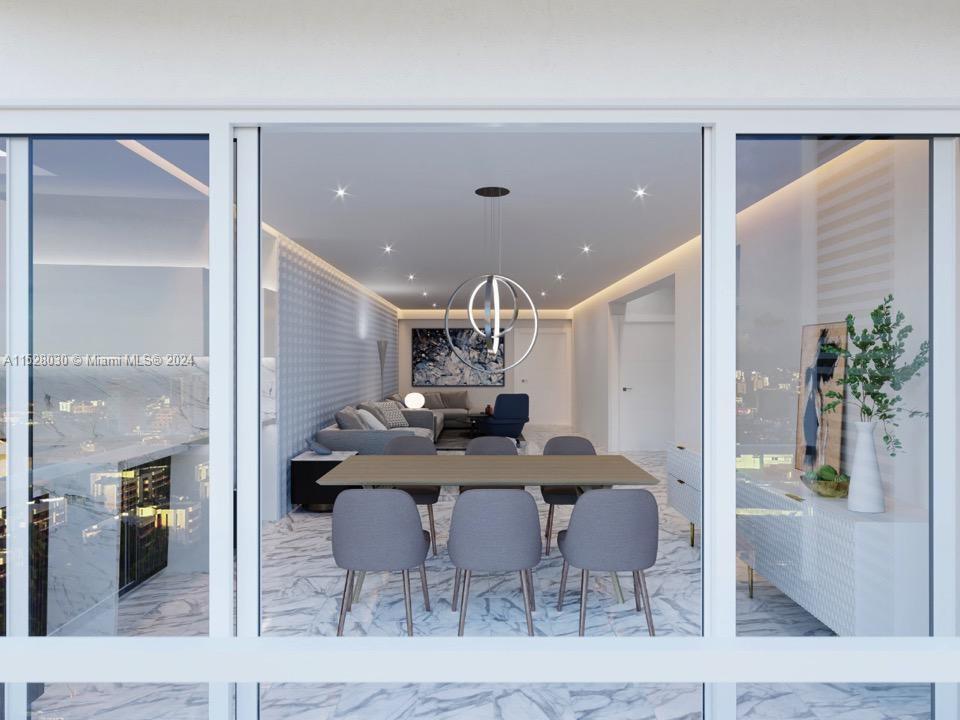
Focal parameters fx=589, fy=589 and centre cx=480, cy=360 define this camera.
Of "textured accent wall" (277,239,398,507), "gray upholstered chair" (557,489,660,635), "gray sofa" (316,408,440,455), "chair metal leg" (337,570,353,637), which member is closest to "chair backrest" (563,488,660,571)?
"gray upholstered chair" (557,489,660,635)

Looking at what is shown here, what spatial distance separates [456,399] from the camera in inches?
498

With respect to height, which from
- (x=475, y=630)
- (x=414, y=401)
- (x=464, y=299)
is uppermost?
(x=464, y=299)

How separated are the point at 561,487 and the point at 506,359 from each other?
917 centimetres

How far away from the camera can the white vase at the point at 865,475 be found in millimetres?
2049

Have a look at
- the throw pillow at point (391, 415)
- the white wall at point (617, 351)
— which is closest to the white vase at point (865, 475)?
the white wall at point (617, 351)

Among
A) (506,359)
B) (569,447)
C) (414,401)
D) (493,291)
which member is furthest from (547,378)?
(493,291)

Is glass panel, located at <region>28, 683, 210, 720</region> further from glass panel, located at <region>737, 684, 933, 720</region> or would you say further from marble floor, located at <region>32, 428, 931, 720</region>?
glass panel, located at <region>737, 684, 933, 720</region>

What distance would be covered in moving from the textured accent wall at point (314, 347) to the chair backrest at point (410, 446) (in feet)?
4.54

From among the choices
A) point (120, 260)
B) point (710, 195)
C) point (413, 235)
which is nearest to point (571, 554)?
point (710, 195)

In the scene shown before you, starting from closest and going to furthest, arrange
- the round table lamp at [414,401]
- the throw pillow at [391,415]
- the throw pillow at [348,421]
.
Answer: the throw pillow at [348,421], the throw pillow at [391,415], the round table lamp at [414,401]

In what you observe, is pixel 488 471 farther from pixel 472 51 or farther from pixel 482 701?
pixel 472 51

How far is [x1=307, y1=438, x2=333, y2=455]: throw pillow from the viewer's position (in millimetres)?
5918

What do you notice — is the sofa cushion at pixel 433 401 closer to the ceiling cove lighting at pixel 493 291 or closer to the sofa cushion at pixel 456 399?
→ the sofa cushion at pixel 456 399

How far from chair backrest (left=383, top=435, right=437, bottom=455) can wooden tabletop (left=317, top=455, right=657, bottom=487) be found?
35 centimetres
